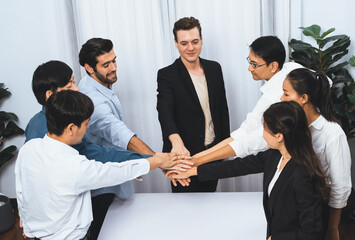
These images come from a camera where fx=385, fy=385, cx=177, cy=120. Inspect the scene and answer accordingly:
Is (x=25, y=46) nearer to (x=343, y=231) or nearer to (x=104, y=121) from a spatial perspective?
(x=104, y=121)

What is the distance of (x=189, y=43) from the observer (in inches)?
101

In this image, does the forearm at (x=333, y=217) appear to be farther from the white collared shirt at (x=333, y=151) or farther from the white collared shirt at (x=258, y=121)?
the white collared shirt at (x=258, y=121)

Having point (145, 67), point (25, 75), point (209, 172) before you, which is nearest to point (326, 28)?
point (145, 67)

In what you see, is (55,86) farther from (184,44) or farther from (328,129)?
(328,129)

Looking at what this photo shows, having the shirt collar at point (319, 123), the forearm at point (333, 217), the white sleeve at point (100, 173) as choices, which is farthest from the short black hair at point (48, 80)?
the forearm at point (333, 217)

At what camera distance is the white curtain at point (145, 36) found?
3086mm

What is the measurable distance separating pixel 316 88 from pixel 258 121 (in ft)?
1.80

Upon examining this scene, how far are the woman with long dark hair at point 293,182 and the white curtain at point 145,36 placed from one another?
1614 millimetres

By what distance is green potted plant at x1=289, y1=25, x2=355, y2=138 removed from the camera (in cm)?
289

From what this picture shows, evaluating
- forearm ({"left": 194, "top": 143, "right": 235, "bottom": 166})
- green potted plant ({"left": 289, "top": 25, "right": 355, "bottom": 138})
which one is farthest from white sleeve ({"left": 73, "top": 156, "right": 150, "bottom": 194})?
green potted plant ({"left": 289, "top": 25, "right": 355, "bottom": 138})

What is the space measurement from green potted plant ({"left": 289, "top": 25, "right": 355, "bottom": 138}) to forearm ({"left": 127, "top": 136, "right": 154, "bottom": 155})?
4.61 ft

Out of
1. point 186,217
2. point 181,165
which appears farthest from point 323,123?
point 181,165

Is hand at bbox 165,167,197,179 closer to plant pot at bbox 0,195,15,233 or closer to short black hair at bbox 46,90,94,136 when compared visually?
short black hair at bbox 46,90,94,136

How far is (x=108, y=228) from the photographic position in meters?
1.83
